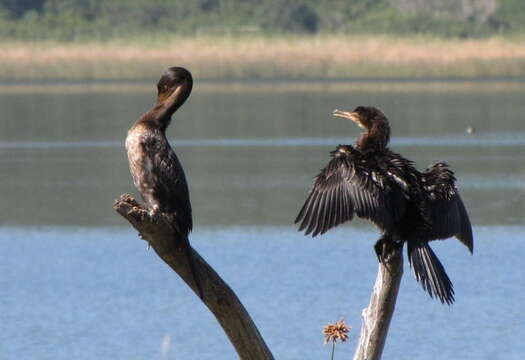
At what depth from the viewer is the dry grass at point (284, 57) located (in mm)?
38656

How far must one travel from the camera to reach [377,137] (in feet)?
18.0

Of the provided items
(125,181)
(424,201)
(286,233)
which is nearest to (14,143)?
(125,181)

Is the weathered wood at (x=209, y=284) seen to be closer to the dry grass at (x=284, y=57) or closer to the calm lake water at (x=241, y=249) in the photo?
the calm lake water at (x=241, y=249)

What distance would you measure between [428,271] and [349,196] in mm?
406

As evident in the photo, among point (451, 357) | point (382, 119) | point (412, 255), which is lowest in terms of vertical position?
point (451, 357)

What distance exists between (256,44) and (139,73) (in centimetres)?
361

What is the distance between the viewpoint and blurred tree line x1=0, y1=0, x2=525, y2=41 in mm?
40875

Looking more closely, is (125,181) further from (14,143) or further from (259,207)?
(14,143)

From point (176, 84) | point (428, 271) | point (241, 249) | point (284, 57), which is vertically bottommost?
point (241, 249)

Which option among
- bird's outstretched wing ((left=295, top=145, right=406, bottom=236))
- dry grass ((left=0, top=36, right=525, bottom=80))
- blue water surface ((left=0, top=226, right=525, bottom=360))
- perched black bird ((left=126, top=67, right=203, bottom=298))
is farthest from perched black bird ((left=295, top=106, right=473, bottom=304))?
dry grass ((left=0, top=36, right=525, bottom=80))

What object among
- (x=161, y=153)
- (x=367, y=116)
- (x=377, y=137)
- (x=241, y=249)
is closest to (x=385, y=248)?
(x=377, y=137)

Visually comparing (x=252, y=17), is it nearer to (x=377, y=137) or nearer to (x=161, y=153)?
(x=161, y=153)

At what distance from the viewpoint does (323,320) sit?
10.6m

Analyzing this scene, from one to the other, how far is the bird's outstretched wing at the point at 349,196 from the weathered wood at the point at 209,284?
412 millimetres
